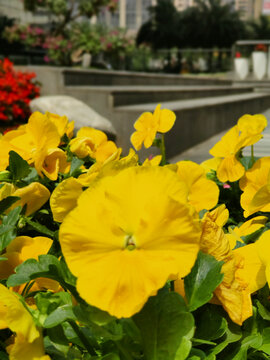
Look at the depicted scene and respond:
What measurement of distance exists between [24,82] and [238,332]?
23.1ft

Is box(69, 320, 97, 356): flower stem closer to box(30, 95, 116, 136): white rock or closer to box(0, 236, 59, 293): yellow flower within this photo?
box(0, 236, 59, 293): yellow flower

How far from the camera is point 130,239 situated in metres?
0.41

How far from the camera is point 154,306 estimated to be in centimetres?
44

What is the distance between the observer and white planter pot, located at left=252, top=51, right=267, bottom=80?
40.6 feet

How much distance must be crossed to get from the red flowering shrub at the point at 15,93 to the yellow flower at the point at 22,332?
21.3 feet

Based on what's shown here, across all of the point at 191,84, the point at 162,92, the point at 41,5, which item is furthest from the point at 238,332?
the point at 41,5

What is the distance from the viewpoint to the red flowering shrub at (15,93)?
22.3 ft

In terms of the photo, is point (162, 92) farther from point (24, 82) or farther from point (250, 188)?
point (250, 188)

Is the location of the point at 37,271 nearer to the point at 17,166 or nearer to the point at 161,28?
the point at 17,166

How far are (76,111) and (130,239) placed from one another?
5544 millimetres

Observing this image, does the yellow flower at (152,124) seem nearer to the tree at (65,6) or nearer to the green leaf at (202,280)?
the green leaf at (202,280)

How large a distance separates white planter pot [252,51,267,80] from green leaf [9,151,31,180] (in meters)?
12.4

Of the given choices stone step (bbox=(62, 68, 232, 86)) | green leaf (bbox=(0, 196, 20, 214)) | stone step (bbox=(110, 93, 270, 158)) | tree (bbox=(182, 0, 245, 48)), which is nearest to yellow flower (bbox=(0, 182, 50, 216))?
green leaf (bbox=(0, 196, 20, 214))

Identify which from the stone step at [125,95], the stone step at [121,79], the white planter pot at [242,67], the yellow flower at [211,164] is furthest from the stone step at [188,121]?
the white planter pot at [242,67]
